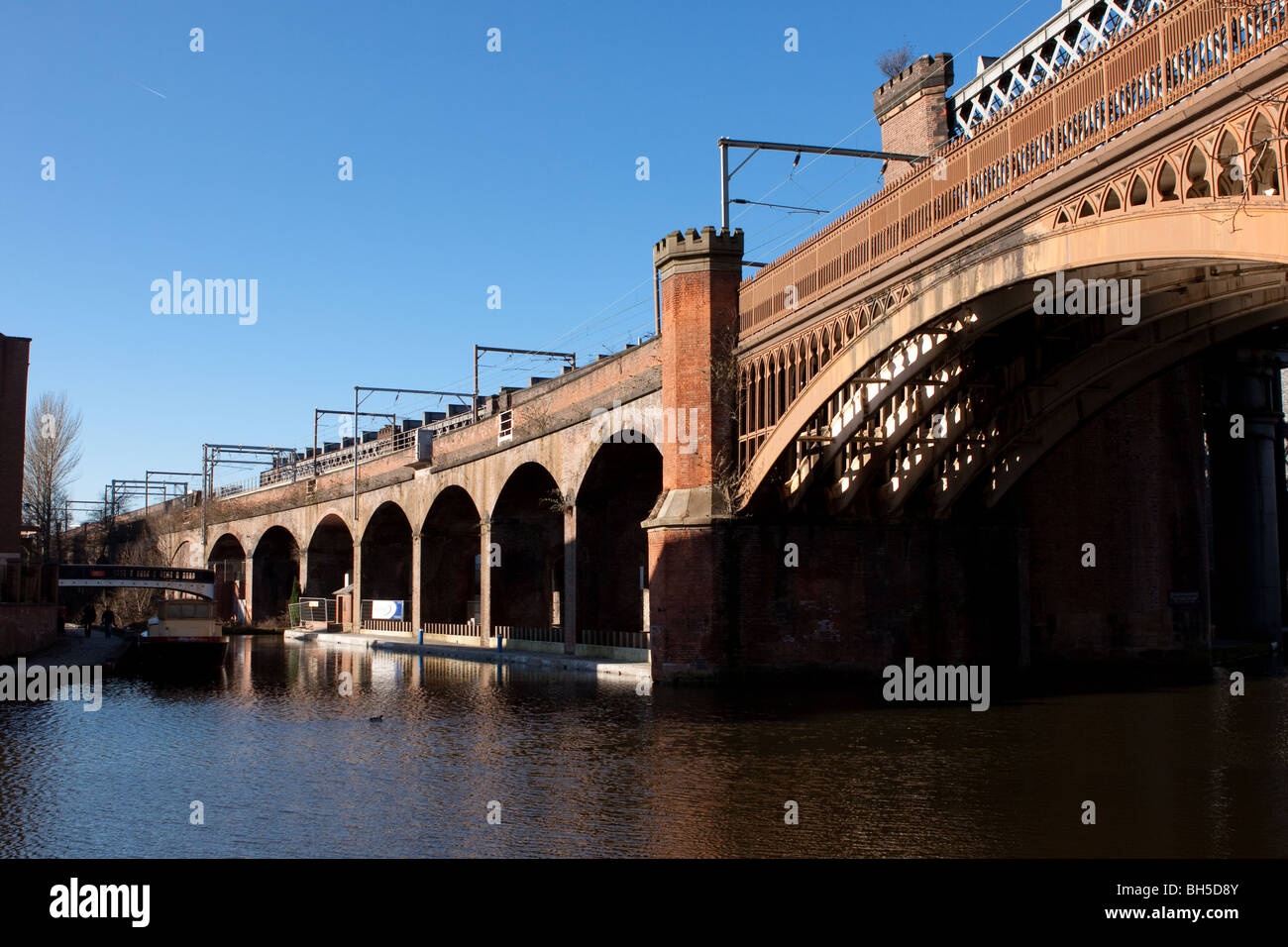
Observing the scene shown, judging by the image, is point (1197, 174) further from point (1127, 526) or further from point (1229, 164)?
point (1127, 526)

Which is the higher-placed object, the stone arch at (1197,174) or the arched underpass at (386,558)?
the stone arch at (1197,174)

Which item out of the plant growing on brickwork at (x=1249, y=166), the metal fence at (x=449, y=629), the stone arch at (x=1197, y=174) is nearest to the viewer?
the plant growing on brickwork at (x=1249, y=166)

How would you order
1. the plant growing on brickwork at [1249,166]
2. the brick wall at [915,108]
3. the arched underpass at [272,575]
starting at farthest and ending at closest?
the arched underpass at [272,575] → the brick wall at [915,108] → the plant growing on brickwork at [1249,166]

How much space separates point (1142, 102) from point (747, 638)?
13.8 metres

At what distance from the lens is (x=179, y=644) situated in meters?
33.5

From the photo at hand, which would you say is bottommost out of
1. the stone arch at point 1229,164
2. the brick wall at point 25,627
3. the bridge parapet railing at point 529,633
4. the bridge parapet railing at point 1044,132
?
the bridge parapet railing at point 529,633

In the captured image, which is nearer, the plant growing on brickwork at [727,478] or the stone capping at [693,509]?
the stone capping at [693,509]

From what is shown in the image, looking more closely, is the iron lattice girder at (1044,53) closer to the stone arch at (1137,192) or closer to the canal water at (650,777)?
the stone arch at (1137,192)

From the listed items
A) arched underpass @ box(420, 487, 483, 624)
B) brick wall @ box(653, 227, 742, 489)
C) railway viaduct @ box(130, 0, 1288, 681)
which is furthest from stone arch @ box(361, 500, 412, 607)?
brick wall @ box(653, 227, 742, 489)

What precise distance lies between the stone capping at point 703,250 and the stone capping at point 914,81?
30.2 feet

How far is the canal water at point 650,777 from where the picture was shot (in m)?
10.2

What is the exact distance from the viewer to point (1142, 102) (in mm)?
12953

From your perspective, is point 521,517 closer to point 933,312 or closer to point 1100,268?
point 933,312

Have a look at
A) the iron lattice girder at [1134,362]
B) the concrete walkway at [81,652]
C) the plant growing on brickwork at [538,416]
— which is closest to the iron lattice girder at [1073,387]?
the iron lattice girder at [1134,362]
